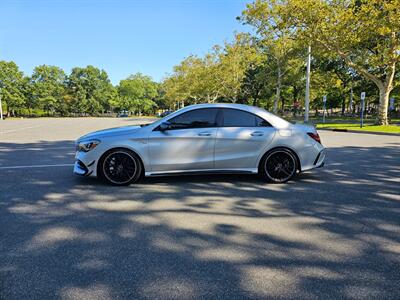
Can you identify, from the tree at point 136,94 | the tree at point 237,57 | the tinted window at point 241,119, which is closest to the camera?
the tinted window at point 241,119

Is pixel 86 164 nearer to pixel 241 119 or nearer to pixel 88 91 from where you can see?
pixel 241 119

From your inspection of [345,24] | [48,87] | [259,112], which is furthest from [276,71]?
[48,87]

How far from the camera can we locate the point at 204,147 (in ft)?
19.2

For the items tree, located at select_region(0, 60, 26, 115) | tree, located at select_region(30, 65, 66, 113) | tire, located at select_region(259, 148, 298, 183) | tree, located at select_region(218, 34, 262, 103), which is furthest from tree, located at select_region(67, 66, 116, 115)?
tire, located at select_region(259, 148, 298, 183)

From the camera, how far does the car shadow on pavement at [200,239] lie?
102 inches

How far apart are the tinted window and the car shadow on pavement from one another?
114 cm

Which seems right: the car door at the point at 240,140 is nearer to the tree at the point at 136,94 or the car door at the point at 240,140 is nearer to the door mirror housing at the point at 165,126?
the door mirror housing at the point at 165,126

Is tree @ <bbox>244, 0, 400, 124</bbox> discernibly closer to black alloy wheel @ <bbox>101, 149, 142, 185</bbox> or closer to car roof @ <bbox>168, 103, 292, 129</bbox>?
car roof @ <bbox>168, 103, 292, 129</bbox>

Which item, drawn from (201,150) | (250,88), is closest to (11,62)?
(250,88)

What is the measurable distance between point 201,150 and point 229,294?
11.7 feet

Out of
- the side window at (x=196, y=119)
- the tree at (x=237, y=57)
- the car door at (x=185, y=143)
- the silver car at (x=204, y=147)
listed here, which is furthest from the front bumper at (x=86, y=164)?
the tree at (x=237, y=57)

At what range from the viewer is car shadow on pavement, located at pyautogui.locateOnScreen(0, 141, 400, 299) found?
2.60m

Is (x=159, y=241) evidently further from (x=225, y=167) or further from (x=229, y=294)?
(x=225, y=167)

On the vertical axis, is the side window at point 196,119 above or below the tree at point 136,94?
below
